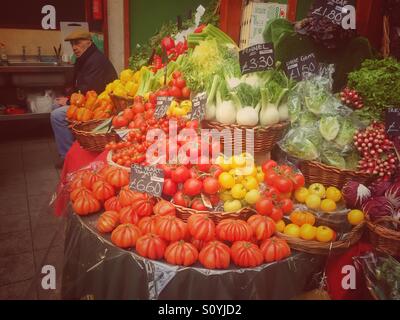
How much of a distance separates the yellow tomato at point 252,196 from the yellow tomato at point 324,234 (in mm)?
335

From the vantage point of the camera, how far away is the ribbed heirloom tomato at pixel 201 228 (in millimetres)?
1611

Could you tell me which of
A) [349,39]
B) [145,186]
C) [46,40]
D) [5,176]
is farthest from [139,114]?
[46,40]

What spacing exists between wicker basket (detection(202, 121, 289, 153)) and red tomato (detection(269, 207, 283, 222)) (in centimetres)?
47

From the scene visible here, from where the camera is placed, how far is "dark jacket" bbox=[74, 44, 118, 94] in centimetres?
509

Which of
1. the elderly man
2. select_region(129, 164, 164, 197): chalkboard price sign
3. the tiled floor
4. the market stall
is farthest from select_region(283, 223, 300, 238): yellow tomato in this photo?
the elderly man

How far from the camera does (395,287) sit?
1787mm

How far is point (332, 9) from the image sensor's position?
2346mm

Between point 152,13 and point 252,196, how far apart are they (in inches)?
212

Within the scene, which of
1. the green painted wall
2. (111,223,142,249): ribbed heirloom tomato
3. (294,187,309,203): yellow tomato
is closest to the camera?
(111,223,142,249): ribbed heirloom tomato

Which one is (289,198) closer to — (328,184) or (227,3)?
(328,184)

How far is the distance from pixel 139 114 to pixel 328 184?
4.58 ft

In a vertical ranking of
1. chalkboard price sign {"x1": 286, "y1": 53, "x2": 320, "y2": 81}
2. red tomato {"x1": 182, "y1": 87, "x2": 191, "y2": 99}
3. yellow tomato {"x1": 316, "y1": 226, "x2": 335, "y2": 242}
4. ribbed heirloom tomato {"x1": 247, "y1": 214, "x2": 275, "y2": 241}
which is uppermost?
chalkboard price sign {"x1": 286, "y1": 53, "x2": 320, "y2": 81}

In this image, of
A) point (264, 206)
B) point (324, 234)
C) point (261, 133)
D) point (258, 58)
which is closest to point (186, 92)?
point (258, 58)

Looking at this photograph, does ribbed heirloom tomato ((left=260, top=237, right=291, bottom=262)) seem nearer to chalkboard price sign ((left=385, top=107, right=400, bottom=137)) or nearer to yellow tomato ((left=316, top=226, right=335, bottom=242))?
yellow tomato ((left=316, top=226, right=335, bottom=242))
